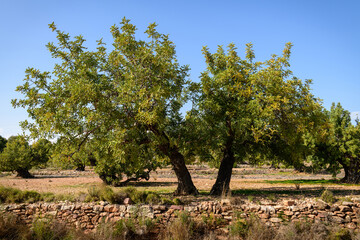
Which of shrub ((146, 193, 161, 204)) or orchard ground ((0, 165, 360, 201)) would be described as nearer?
shrub ((146, 193, 161, 204))

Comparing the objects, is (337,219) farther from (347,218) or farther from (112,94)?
(112,94)

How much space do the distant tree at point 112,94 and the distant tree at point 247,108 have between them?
2.03 metres

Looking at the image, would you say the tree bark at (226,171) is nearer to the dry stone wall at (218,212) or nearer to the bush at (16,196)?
the dry stone wall at (218,212)

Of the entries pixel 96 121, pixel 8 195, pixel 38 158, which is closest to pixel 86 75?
pixel 96 121

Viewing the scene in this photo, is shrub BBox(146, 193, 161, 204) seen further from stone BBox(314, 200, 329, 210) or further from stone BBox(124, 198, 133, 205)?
stone BBox(314, 200, 329, 210)

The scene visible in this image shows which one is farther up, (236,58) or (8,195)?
(236,58)

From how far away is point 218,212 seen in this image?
9.99 m

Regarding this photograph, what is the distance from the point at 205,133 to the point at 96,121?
578 centimetres

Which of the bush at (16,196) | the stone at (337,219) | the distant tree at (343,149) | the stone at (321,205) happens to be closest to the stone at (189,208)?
the stone at (321,205)

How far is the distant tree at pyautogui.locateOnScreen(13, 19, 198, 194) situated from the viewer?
468 inches

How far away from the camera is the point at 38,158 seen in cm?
3922

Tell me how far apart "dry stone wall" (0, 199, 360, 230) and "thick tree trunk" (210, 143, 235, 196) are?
6220 mm

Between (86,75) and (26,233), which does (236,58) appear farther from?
(26,233)

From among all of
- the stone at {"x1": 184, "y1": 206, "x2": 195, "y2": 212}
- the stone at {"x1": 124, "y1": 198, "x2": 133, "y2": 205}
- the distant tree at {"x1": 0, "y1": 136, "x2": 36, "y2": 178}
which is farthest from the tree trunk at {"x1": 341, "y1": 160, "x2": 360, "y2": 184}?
the distant tree at {"x1": 0, "y1": 136, "x2": 36, "y2": 178}
